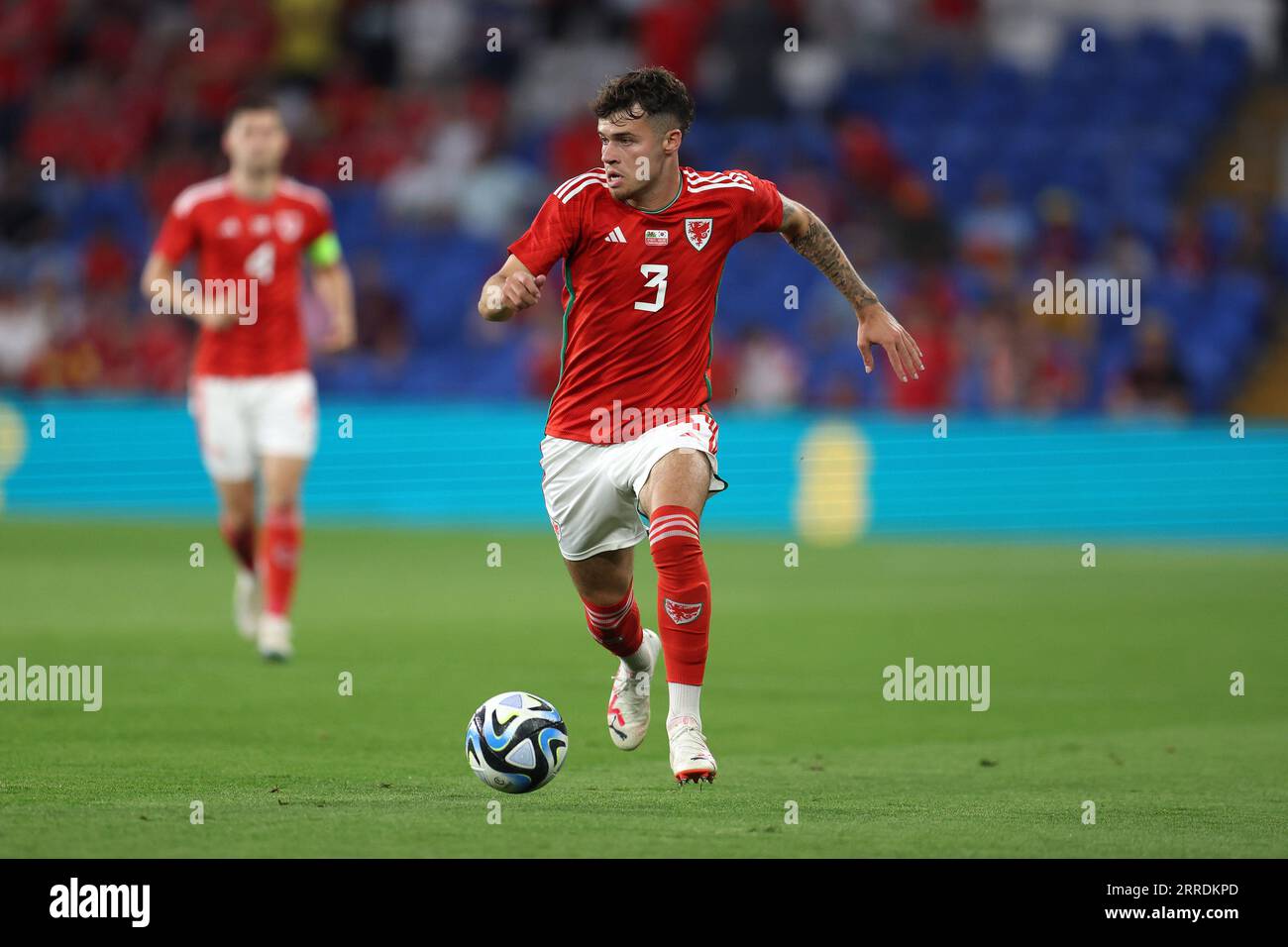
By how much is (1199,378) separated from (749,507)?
5.36 meters

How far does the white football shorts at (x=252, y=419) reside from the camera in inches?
459

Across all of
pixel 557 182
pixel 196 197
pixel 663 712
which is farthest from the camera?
pixel 557 182

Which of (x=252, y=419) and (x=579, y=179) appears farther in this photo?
(x=252, y=419)

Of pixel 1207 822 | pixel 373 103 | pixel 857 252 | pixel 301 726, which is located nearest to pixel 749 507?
pixel 857 252

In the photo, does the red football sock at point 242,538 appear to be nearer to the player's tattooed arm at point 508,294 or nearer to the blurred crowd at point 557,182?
the player's tattooed arm at point 508,294

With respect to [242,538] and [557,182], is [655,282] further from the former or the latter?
[557,182]

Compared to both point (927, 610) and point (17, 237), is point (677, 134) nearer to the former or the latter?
point (927, 610)

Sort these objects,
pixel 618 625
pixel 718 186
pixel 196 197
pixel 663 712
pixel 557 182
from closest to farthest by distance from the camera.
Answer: pixel 718 186 → pixel 618 625 → pixel 663 712 → pixel 196 197 → pixel 557 182

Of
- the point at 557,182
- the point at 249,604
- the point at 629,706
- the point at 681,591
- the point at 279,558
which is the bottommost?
the point at 629,706

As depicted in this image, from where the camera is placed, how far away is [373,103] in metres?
27.2

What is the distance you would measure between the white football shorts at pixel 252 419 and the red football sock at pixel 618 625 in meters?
3.98

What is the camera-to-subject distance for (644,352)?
25.5 ft

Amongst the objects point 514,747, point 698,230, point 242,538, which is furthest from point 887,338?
point 242,538

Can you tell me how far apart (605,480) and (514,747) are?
4.07 feet
